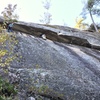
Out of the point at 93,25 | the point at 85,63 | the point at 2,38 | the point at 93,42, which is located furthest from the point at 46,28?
the point at 93,25

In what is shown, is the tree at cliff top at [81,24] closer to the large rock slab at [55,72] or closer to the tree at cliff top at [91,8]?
the tree at cliff top at [91,8]

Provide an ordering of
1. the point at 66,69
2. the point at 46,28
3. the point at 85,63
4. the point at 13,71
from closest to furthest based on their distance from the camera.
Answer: the point at 13,71
the point at 66,69
the point at 85,63
the point at 46,28

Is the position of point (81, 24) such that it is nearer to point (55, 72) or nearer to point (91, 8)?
point (91, 8)

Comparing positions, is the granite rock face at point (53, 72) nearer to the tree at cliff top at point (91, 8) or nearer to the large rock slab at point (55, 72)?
the large rock slab at point (55, 72)

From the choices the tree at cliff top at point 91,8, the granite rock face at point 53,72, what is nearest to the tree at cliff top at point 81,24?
the tree at cliff top at point 91,8

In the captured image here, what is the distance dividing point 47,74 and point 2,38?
301cm

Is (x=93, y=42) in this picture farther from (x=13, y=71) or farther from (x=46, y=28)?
(x=13, y=71)

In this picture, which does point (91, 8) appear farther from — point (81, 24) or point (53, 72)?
point (53, 72)

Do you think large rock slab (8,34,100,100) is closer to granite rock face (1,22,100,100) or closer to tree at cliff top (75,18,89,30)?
granite rock face (1,22,100,100)

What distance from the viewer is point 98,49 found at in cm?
1872

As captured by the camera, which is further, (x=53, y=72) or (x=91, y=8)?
(x=91, y=8)

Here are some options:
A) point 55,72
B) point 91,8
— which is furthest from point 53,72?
point 91,8

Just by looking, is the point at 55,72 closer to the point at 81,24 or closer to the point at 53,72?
the point at 53,72

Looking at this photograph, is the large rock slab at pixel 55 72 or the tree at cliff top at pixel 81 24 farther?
the tree at cliff top at pixel 81 24
